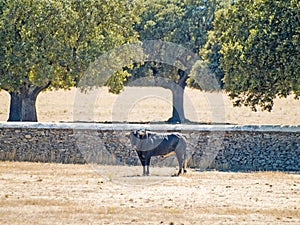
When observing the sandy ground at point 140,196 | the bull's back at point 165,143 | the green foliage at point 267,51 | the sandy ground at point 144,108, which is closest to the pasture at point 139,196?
the sandy ground at point 140,196

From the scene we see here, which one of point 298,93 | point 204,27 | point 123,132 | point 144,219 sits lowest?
point 144,219

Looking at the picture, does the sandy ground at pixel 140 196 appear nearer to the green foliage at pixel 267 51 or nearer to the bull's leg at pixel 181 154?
the bull's leg at pixel 181 154

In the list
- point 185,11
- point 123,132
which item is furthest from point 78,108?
point 123,132

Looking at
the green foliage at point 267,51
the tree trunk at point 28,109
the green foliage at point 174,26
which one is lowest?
the tree trunk at point 28,109

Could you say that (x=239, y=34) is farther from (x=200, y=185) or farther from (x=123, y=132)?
(x=200, y=185)

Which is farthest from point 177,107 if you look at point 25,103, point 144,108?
point 25,103

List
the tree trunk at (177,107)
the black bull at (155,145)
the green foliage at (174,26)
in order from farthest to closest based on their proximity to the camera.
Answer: the tree trunk at (177,107) → the green foliage at (174,26) → the black bull at (155,145)

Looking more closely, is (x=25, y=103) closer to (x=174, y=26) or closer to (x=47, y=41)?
(x=47, y=41)

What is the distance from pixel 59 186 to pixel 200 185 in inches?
145

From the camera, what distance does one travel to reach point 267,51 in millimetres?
25906

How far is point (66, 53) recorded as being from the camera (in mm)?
30625

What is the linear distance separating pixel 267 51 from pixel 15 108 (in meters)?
14.3

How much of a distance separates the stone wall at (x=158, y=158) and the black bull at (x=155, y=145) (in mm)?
2304

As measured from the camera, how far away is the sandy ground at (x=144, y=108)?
4628 centimetres
